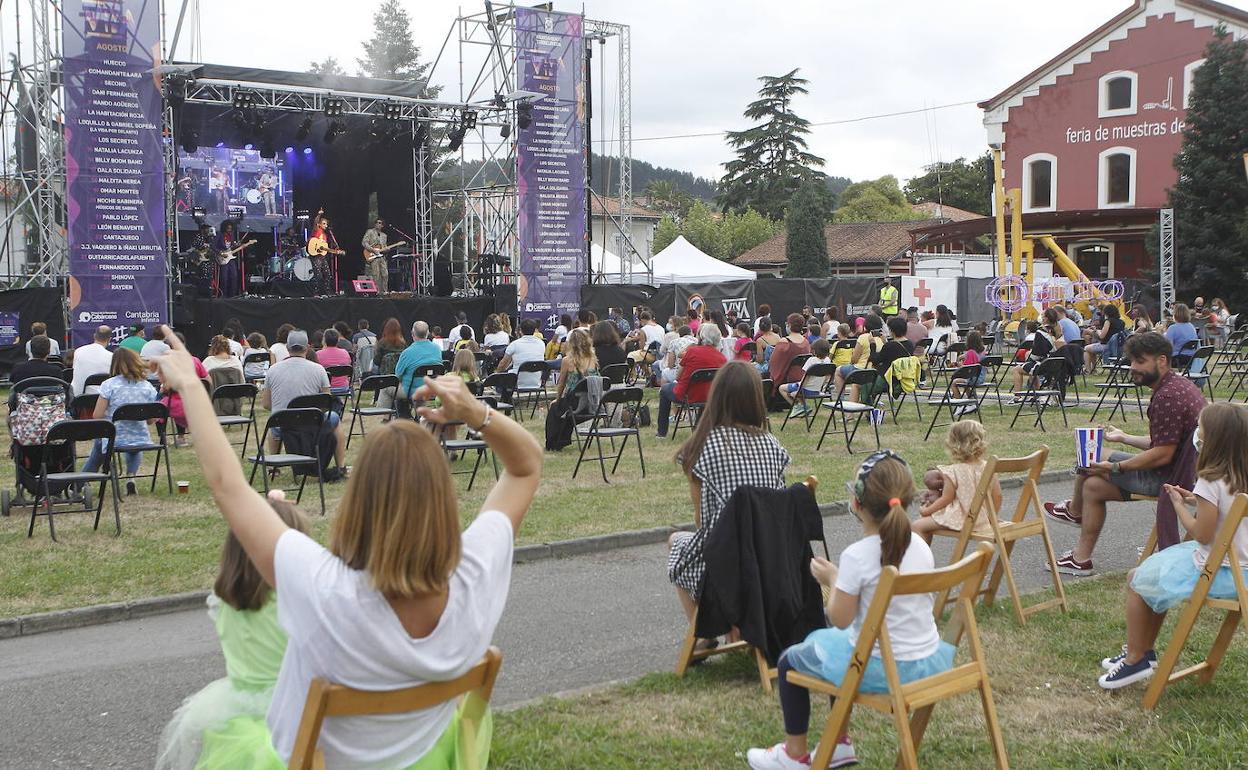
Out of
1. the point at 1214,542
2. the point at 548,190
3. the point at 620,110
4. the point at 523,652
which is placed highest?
the point at 620,110

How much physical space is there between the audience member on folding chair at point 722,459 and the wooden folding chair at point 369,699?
7.37 feet

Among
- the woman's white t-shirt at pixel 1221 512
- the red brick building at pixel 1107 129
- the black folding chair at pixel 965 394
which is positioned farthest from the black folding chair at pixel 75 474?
the red brick building at pixel 1107 129

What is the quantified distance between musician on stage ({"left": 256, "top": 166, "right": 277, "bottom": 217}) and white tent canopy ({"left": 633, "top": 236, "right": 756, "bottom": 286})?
10.1 meters

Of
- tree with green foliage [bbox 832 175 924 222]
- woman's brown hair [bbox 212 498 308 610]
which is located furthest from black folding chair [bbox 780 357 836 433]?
tree with green foliage [bbox 832 175 924 222]

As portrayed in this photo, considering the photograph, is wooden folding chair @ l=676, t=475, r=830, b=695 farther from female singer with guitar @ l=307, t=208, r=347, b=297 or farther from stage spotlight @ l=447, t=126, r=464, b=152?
stage spotlight @ l=447, t=126, r=464, b=152

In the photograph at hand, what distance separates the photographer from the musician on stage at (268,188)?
24605 mm

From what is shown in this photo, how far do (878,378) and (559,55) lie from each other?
13483 mm

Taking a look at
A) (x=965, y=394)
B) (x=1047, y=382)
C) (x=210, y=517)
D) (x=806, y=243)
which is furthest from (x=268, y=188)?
(x=806, y=243)

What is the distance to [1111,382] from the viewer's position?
50.2ft

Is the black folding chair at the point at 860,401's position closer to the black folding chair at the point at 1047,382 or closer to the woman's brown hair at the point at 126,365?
the black folding chair at the point at 1047,382

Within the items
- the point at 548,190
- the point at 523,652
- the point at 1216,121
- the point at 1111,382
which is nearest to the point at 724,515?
the point at 523,652

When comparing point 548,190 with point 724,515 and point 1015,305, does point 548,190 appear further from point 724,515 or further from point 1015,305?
point 724,515

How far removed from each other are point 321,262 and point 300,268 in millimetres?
425

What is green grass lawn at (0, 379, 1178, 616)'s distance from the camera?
6777 mm
